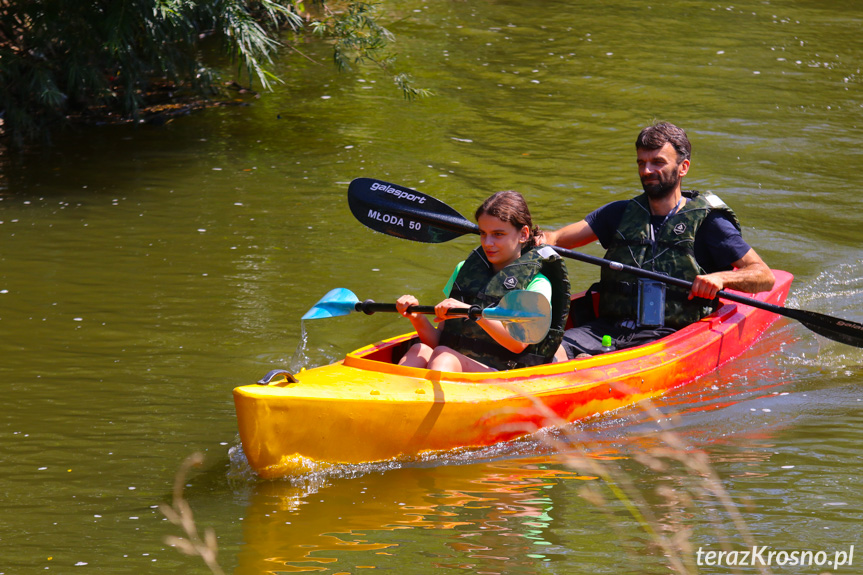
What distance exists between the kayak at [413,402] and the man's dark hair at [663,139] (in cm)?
101

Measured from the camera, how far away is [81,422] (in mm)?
4438

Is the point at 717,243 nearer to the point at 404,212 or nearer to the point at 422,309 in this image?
the point at 404,212

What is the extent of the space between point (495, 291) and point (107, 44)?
491cm

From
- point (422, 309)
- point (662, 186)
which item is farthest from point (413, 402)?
point (662, 186)

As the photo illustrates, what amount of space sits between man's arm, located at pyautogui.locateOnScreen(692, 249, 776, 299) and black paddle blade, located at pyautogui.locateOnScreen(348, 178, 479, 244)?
1228mm

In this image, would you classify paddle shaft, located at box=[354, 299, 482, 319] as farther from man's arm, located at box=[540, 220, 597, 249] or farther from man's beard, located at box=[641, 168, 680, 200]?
man's beard, located at box=[641, 168, 680, 200]

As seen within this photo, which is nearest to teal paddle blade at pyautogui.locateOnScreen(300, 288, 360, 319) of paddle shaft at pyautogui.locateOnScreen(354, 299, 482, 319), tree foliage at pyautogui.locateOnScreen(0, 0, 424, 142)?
paddle shaft at pyautogui.locateOnScreen(354, 299, 482, 319)

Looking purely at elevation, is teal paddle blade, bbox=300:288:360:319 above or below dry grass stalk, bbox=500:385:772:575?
above

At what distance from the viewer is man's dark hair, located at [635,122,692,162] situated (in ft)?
16.4

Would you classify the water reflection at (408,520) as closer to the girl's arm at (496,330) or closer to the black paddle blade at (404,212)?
the girl's arm at (496,330)

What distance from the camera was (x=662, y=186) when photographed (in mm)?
5039

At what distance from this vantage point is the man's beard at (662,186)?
5.02 metres

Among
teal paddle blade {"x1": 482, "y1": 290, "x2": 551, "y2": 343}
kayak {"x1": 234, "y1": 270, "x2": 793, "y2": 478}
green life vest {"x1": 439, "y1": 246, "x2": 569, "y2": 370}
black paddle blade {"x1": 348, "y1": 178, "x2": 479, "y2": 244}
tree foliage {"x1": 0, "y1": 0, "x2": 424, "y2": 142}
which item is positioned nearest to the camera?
kayak {"x1": 234, "y1": 270, "x2": 793, "y2": 478}
